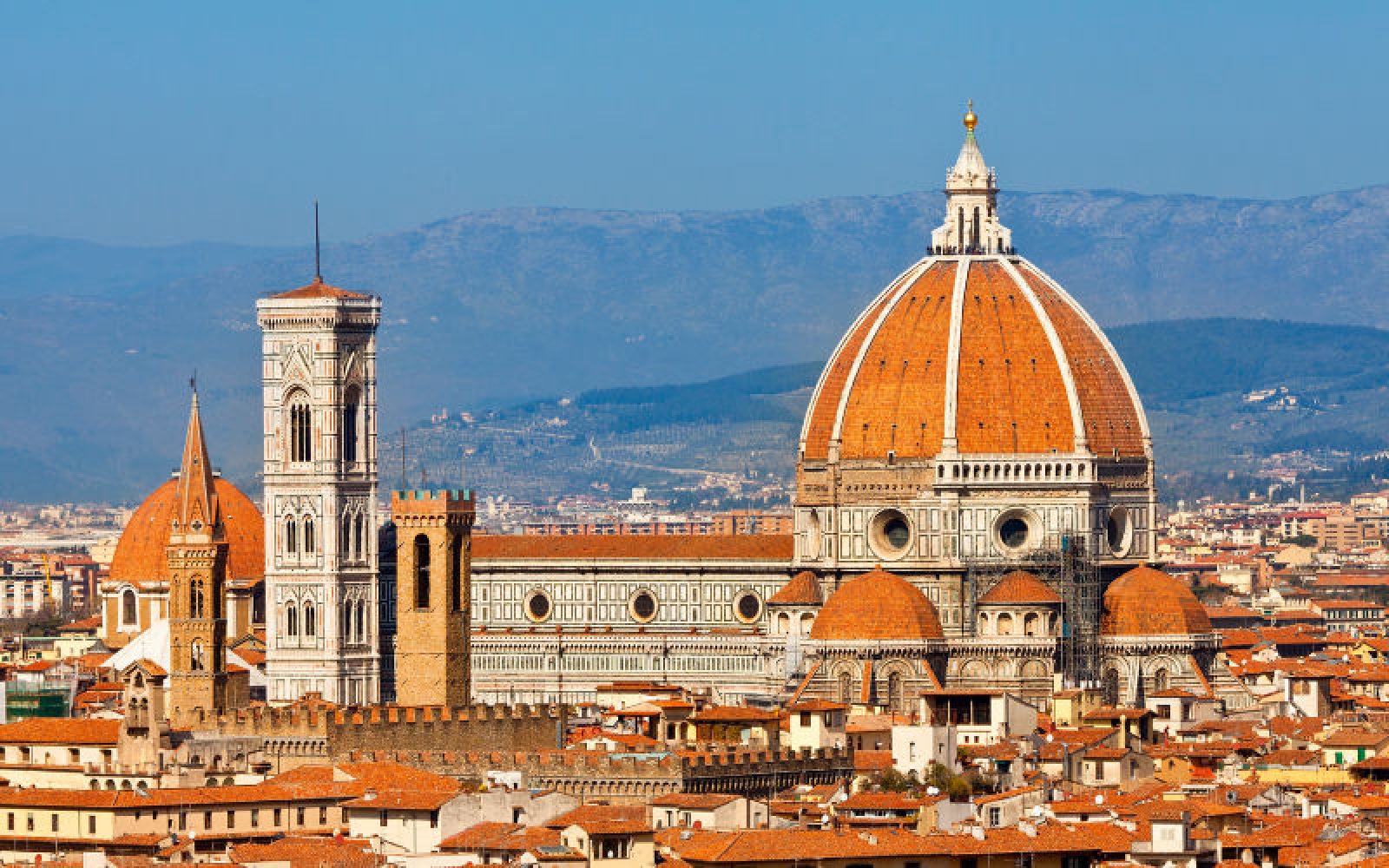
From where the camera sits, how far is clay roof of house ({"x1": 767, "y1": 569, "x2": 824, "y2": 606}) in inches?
4574

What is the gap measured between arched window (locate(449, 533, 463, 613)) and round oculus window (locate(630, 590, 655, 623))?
46.7 feet

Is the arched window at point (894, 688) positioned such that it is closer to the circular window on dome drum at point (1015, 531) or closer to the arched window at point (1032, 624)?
the arched window at point (1032, 624)

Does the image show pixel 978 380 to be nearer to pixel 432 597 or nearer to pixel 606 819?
pixel 432 597

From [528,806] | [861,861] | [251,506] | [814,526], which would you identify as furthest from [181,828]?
[251,506]

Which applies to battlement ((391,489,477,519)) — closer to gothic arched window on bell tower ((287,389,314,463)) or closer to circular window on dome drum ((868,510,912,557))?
gothic arched window on bell tower ((287,389,314,463))

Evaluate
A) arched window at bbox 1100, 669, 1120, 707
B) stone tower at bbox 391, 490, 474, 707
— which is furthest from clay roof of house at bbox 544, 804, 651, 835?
arched window at bbox 1100, 669, 1120, 707

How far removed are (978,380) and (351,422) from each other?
18179mm

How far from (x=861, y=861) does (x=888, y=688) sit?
168 ft

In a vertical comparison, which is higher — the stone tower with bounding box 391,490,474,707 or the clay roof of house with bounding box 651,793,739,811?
the stone tower with bounding box 391,490,474,707

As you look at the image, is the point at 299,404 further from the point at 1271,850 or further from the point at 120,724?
the point at 1271,850

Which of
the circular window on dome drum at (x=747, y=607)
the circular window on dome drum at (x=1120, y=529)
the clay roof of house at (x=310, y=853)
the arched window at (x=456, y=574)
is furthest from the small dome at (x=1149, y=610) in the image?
the clay roof of house at (x=310, y=853)

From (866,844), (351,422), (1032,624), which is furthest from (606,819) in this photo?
(351,422)

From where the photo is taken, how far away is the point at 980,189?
408 feet

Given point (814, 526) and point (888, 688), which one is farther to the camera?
point (814, 526)
